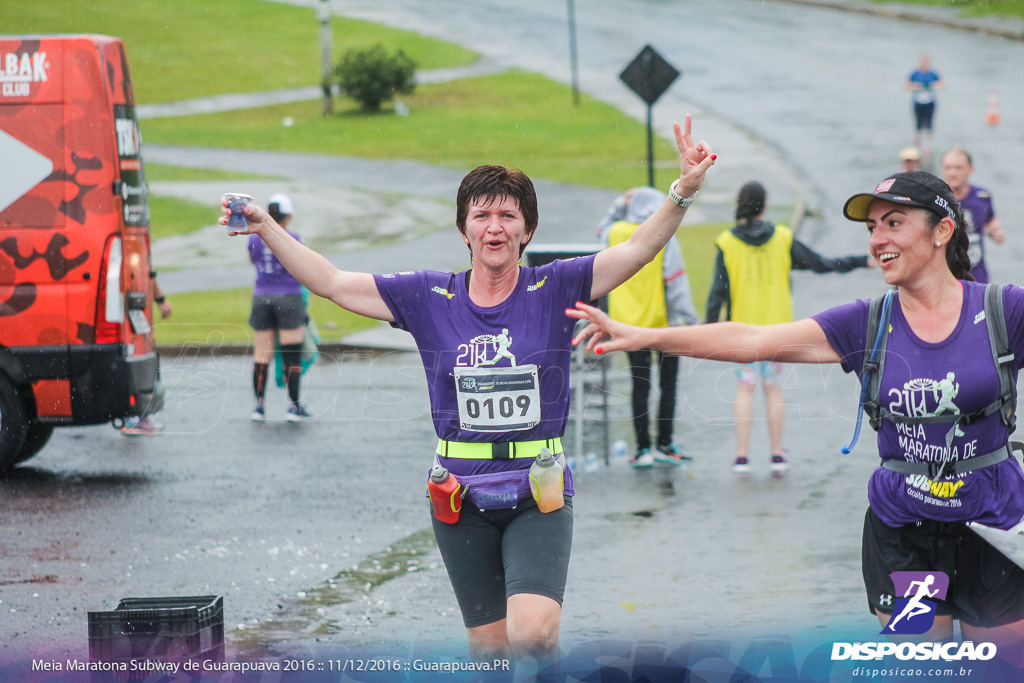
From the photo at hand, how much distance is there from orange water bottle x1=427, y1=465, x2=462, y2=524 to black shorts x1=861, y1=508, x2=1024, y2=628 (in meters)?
1.29

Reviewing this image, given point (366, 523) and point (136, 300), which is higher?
point (136, 300)

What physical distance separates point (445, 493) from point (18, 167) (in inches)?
207

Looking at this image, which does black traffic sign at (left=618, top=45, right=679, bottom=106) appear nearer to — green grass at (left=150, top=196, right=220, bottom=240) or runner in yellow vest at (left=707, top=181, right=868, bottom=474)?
runner in yellow vest at (left=707, top=181, right=868, bottom=474)

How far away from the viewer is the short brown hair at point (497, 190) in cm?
404

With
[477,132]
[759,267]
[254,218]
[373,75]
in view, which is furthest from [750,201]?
[373,75]

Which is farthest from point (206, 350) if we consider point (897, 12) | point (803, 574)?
point (897, 12)

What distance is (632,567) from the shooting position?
6648 millimetres

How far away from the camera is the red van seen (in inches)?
319

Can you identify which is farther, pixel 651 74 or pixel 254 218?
pixel 651 74

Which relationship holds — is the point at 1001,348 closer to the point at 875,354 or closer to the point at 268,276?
the point at 875,354

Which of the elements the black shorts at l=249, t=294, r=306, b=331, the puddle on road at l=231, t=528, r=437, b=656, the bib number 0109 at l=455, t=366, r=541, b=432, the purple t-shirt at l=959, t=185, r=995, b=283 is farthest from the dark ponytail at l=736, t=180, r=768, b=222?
the bib number 0109 at l=455, t=366, r=541, b=432

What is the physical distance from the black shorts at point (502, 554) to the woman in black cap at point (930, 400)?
2.14 feet

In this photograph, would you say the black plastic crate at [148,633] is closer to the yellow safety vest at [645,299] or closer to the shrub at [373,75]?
the yellow safety vest at [645,299]

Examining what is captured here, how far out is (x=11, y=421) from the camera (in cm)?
838
